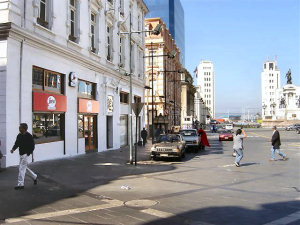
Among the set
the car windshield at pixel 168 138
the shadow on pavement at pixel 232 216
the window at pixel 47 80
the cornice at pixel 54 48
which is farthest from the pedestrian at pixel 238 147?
the cornice at pixel 54 48

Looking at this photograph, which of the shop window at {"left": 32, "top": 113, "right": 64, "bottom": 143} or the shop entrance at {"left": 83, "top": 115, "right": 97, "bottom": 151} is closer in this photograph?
the shop window at {"left": 32, "top": 113, "right": 64, "bottom": 143}

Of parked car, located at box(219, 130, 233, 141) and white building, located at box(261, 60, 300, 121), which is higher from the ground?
white building, located at box(261, 60, 300, 121)

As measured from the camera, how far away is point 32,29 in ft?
43.3

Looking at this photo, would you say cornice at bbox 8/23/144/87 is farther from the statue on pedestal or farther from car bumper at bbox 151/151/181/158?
the statue on pedestal

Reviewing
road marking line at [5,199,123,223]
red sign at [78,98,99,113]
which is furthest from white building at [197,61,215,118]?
road marking line at [5,199,123,223]

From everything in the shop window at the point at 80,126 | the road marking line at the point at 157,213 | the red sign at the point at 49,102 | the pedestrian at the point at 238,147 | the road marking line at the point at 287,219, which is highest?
the red sign at the point at 49,102

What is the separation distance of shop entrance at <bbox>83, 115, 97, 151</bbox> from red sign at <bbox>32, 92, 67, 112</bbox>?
10.3ft

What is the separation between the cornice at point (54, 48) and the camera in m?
11.8

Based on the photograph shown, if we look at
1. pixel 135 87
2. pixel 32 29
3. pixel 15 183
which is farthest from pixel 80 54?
pixel 135 87

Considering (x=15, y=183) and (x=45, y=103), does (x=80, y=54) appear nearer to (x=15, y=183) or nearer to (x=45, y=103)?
(x=45, y=103)

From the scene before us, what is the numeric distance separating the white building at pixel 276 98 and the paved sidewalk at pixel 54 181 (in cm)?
9464

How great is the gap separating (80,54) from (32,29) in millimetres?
4466

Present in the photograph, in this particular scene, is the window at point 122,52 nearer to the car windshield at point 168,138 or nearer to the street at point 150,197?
the car windshield at point 168,138

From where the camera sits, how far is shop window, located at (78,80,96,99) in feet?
60.4
